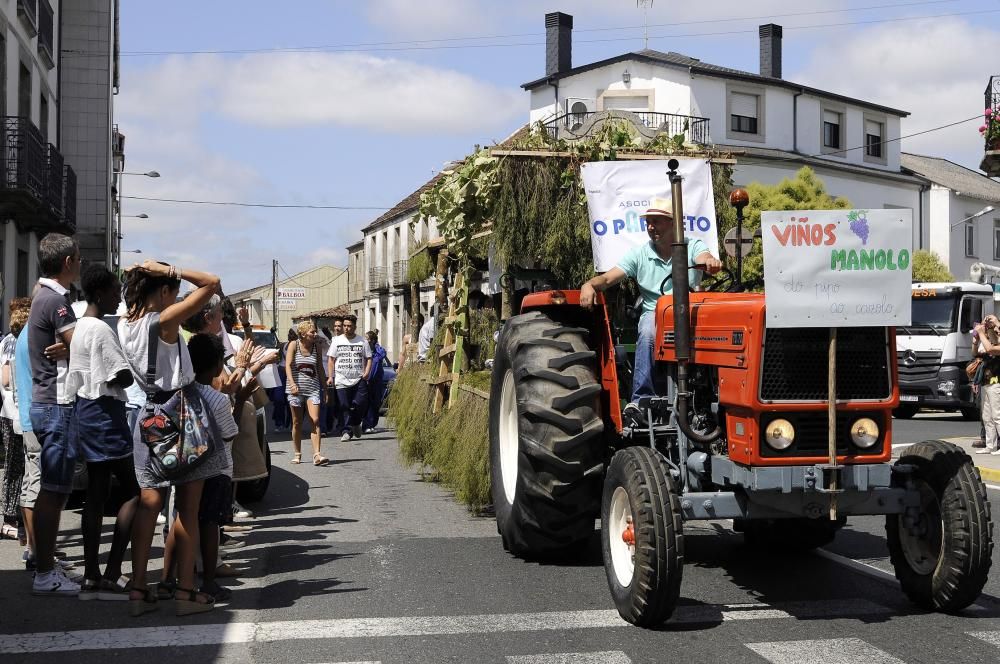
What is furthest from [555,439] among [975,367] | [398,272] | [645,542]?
[398,272]

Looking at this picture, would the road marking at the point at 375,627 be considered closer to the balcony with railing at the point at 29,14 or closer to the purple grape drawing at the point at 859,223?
the purple grape drawing at the point at 859,223

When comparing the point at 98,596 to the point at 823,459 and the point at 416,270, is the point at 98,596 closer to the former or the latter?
the point at 823,459

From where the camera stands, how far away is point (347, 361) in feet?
49.8

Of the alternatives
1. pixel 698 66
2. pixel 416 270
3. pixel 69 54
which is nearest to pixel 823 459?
pixel 416 270

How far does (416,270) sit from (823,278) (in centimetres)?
694

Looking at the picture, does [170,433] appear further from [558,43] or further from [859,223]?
[558,43]

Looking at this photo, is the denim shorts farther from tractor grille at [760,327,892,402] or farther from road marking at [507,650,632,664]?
tractor grille at [760,327,892,402]

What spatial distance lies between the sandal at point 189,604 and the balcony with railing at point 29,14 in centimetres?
1792

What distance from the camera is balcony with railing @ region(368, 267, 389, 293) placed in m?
57.2

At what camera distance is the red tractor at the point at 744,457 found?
5.18 m

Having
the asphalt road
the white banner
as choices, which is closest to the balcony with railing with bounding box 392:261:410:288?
the white banner

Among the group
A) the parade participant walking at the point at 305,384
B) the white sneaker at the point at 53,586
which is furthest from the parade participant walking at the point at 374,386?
the white sneaker at the point at 53,586

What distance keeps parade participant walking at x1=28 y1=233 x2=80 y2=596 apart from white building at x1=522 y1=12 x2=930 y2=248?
29.2m

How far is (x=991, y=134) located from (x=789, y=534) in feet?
47.6
